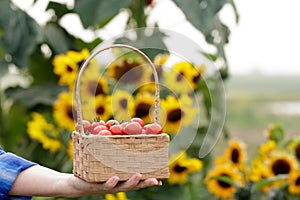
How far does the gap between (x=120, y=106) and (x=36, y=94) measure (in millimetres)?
926

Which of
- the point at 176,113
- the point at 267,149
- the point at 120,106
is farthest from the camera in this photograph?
the point at 267,149

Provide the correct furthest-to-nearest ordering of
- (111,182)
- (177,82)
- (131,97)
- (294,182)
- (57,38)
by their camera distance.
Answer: (57,38)
(294,182)
(131,97)
(177,82)
(111,182)

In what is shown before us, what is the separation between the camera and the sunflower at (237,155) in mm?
1760

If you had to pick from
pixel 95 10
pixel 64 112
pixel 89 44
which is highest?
pixel 95 10

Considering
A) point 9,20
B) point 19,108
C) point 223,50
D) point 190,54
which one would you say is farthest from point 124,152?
point 19,108

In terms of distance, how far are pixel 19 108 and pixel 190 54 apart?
114 centimetres

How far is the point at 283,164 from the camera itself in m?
1.70

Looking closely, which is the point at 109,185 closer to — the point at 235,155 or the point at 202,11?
the point at 202,11

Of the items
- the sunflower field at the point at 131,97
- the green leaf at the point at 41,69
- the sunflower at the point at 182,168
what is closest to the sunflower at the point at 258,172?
the sunflower field at the point at 131,97

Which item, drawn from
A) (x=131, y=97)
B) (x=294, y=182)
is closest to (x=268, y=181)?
(x=294, y=182)

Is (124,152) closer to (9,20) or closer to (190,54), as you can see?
(190,54)

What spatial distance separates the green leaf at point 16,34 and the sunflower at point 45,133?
0.15m

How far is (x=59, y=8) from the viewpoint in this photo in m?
1.91

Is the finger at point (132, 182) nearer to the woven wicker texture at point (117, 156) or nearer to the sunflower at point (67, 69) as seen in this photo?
the woven wicker texture at point (117, 156)
